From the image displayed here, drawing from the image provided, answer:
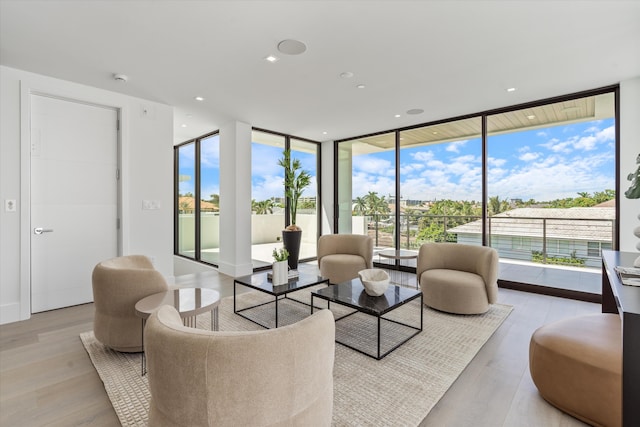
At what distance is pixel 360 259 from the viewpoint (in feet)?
14.5

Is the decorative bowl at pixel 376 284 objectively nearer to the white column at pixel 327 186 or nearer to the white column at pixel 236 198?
the white column at pixel 236 198

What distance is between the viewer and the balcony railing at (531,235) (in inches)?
160

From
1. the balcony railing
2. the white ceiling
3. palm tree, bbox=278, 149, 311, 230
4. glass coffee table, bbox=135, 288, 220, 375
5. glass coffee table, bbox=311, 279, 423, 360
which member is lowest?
glass coffee table, bbox=311, 279, 423, 360

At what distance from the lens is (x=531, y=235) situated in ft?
14.8

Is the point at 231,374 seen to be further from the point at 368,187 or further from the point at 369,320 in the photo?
the point at 368,187

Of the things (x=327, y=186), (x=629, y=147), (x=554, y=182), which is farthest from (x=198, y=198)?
(x=629, y=147)

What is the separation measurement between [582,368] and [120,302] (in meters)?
3.05

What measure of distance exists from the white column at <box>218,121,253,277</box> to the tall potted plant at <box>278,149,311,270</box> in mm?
704

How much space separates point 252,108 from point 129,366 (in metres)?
3.48

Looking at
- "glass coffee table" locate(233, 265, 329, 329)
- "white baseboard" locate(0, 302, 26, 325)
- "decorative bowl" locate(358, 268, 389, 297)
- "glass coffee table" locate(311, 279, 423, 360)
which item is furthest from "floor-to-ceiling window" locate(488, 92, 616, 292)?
"white baseboard" locate(0, 302, 26, 325)

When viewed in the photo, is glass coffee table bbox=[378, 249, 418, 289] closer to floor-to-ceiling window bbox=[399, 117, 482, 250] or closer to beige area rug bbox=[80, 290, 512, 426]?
floor-to-ceiling window bbox=[399, 117, 482, 250]

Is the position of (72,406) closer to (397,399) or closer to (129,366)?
(129,366)

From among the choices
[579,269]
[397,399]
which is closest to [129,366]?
[397,399]

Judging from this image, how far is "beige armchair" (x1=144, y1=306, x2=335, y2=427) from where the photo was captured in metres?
1.01
